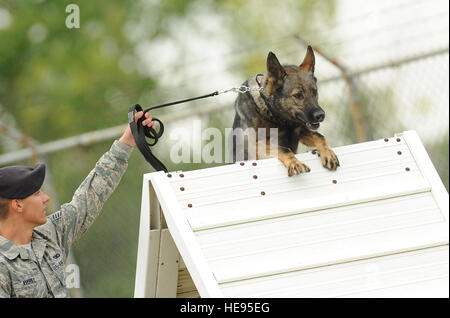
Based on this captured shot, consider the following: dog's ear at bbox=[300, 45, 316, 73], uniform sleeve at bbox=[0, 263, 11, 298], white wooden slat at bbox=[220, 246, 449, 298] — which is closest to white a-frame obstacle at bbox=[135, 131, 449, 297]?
white wooden slat at bbox=[220, 246, 449, 298]

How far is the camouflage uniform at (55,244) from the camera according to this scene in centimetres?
267

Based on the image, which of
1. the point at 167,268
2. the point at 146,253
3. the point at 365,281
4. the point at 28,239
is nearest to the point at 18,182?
the point at 28,239

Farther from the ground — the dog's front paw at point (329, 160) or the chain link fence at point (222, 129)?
the chain link fence at point (222, 129)

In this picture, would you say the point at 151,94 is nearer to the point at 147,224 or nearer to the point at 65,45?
the point at 147,224

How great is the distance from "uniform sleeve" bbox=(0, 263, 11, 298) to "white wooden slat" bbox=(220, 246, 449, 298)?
86cm

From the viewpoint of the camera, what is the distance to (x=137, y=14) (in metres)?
12.7

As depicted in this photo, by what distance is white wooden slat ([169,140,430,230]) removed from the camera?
8.82 feet

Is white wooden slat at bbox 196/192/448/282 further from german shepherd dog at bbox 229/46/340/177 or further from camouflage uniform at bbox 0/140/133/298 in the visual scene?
camouflage uniform at bbox 0/140/133/298

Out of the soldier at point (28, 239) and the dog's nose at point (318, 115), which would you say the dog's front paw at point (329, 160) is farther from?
the soldier at point (28, 239)

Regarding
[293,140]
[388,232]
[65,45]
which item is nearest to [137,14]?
[65,45]

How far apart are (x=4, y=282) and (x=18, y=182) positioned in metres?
0.40

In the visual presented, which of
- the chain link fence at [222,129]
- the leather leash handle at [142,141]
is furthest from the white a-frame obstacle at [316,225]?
the chain link fence at [222,129]

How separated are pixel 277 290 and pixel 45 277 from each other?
959 mm

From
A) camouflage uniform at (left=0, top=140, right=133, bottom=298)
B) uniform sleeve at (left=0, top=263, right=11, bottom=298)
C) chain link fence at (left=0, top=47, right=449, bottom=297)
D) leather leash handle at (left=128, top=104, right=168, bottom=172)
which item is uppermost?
chain link fence at (left=0, top=47, right=449, bottom=297)
